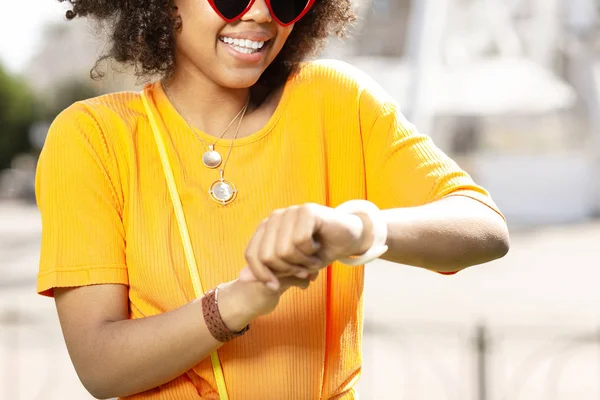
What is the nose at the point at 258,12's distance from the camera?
5.95 ft

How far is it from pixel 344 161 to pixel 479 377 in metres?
3.89

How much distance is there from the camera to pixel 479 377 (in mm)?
5527

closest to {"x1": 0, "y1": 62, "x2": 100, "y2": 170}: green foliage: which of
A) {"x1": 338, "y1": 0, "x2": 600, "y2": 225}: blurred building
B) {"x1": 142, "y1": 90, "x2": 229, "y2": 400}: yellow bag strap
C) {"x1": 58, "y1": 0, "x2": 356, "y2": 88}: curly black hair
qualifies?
{"x1": 338, "y1": 0, "x2": 600, "y2": 225}: blurred building

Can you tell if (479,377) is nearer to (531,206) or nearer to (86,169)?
(86,169)

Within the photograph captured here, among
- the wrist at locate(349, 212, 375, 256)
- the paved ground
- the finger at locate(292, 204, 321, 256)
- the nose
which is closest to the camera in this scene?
the finger at locate(292, 204, 321, 256)

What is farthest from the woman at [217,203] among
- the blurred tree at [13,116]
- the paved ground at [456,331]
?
the blurred tree at [13,116]

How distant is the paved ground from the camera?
22.1 feet

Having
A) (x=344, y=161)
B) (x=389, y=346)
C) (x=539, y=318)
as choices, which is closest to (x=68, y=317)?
(x=344, y=161)

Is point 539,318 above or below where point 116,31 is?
below

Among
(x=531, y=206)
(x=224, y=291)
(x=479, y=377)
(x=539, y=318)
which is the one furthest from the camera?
(x=531, y=206)

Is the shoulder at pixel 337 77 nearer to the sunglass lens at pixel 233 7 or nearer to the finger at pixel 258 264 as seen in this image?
the sunglass lens at pixel 233 7

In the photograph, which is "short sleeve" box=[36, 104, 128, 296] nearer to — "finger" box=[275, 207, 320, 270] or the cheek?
the cheek

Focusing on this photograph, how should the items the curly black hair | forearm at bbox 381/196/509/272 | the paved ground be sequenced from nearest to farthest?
1. forearm at bbox 381/196/509/272
2. the curly black hair
3. the paved ground

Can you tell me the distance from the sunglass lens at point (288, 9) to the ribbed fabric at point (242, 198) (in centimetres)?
16
